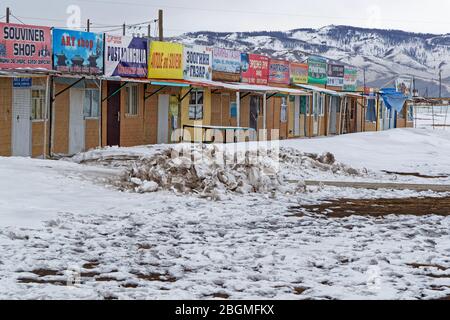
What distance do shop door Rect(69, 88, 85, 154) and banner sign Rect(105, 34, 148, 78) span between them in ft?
5.77

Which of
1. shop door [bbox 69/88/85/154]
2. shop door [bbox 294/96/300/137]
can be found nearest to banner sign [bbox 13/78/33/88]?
shop door [bbox 69/88/85/154]

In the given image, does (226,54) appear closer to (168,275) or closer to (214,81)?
(214,81)

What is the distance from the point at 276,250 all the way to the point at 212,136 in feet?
62.2

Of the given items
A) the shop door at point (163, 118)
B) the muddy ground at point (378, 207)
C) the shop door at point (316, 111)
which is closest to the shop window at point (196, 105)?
the shop door at point (163, 118)

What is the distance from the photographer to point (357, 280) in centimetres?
784

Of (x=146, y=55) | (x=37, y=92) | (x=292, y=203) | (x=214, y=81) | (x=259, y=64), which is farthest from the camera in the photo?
(x=259, y=64)

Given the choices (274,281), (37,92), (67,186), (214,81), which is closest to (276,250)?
(274,281)

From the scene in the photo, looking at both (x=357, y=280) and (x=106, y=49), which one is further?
(x=106, y=49)

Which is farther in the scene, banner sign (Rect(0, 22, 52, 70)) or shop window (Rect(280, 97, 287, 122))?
shop window (Rect(280, 97, 287, 122))

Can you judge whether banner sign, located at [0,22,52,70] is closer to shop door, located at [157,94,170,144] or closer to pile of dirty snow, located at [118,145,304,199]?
pile of dirty snow, located at [118,145,304,199]

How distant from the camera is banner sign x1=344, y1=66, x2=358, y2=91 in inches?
1877

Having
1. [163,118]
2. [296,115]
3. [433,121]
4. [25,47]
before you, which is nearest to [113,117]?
[163,118]

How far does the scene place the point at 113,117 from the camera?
2516 centimetres

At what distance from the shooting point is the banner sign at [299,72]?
131 ft
